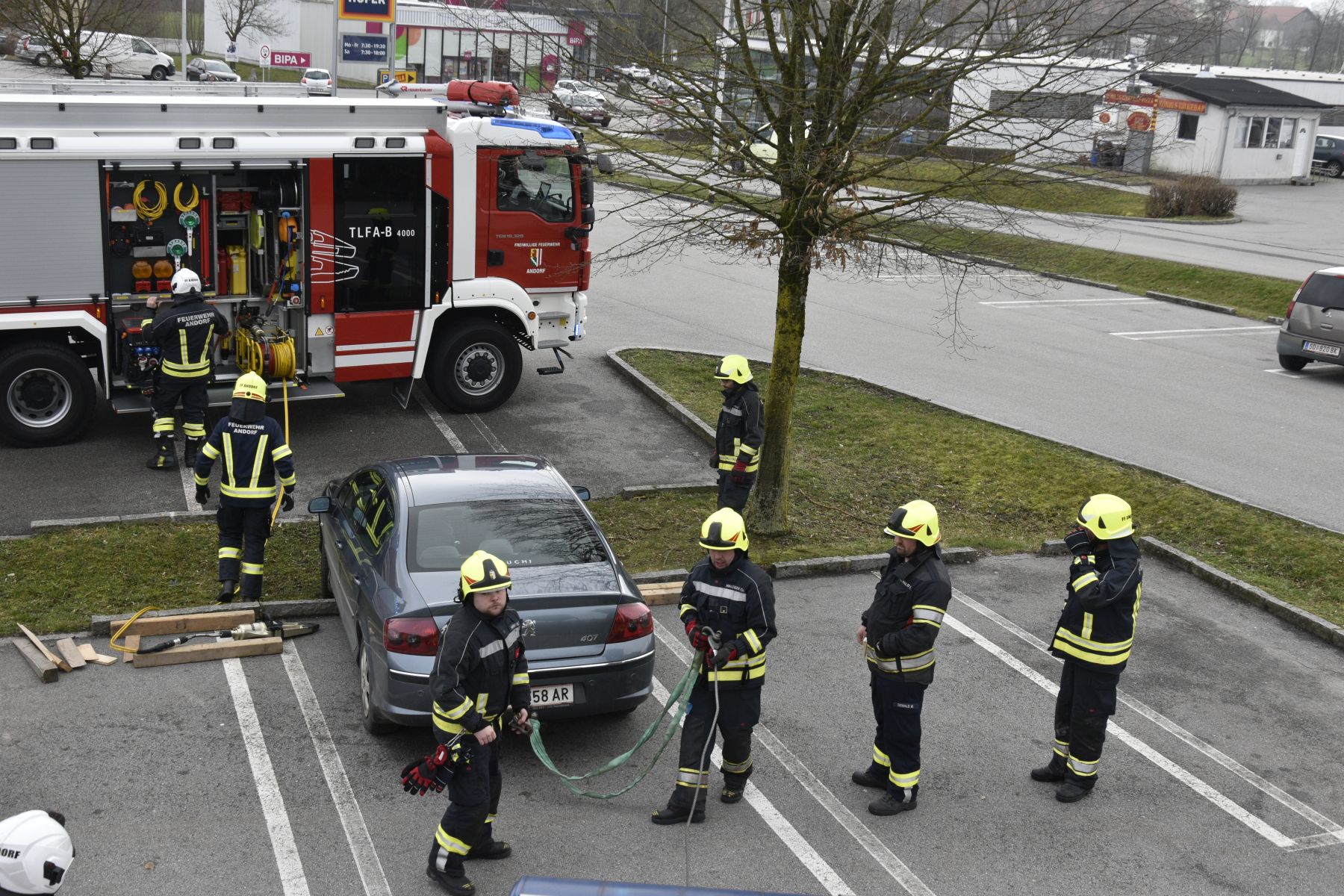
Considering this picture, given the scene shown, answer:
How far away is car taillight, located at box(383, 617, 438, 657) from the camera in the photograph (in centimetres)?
681

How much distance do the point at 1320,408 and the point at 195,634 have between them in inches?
578

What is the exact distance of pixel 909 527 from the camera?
6.65 meters

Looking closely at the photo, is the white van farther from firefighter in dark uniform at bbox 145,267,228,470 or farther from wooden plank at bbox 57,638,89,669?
wooden plank at bbox 57,638,89,669

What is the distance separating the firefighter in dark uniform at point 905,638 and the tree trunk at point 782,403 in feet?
12.9

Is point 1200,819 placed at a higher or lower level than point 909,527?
lower

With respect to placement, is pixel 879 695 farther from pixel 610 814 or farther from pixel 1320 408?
pixel 1320 408

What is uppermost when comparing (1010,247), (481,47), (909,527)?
(481,47)

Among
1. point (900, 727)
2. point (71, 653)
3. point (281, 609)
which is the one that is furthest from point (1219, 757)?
point (71, 653)

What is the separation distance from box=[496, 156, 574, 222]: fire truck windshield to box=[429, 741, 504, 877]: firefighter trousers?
28.4 ft

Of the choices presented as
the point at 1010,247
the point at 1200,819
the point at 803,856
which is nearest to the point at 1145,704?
the point at 1200,819

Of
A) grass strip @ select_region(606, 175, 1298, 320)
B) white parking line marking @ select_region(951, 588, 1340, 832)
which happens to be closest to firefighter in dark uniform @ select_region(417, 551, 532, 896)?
white parking line marking @ select_region(951, 588, 1340, 832)

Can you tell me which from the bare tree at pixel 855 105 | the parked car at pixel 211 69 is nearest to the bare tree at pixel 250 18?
the parked car at pixel 211 69

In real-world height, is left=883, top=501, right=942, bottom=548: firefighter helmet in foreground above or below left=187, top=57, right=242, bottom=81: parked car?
below

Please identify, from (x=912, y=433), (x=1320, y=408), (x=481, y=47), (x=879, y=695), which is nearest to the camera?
(x=879, y=695)
